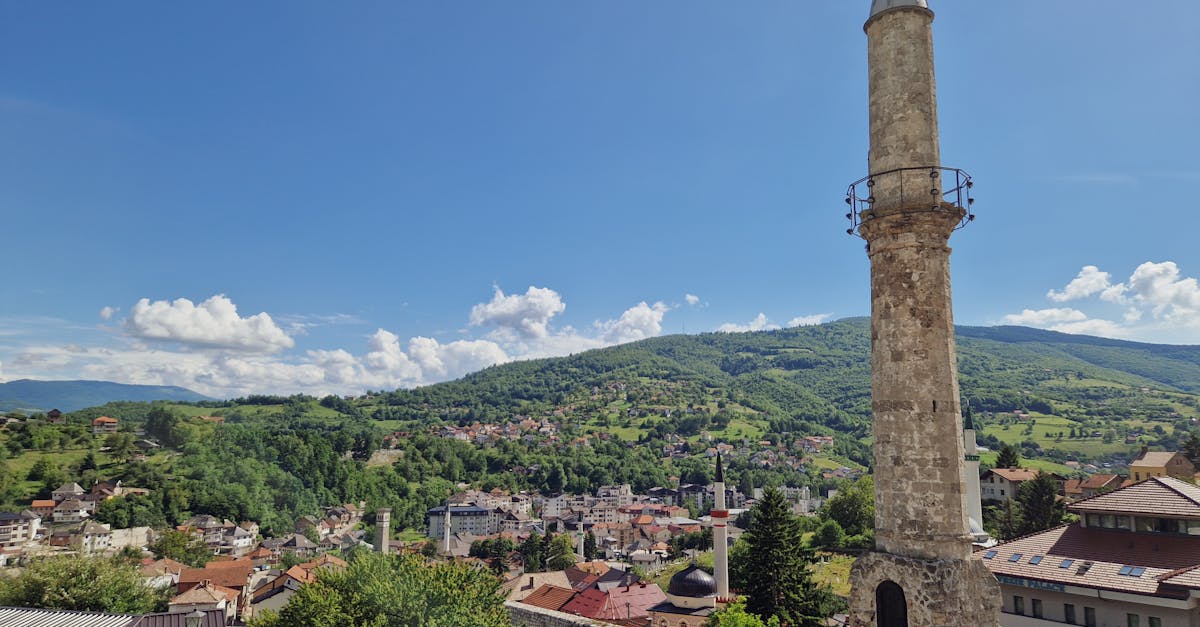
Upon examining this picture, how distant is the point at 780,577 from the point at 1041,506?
22485 millimetres

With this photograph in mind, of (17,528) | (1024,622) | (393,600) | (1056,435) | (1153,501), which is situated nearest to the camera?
(393,600)

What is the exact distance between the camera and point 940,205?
769cm

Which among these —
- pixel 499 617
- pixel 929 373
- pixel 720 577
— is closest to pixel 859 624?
pixel 929 373

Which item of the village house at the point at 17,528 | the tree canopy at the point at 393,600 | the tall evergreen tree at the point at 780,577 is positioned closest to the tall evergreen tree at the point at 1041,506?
the tall evergreen tree at the point at 780,577

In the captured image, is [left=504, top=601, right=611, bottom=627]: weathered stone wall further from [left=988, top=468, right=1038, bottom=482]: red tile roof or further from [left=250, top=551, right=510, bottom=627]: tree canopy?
[left=988, top=468, right=1038, bottom=482]: red tile roof

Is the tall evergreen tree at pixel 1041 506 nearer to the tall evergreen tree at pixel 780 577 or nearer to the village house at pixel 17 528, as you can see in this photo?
the tall evergreen tree at pixel 780 577

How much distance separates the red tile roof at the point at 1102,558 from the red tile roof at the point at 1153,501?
630mm

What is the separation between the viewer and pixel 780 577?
31.0m

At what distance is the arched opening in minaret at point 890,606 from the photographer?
7.38m

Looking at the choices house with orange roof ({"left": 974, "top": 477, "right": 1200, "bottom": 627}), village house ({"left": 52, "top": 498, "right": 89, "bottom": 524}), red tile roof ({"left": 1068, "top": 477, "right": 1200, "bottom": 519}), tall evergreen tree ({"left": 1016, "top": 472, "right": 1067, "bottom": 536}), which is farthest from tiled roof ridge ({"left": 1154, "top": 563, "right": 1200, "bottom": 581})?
village house ({"left": 52, "top": 498, "right": 89, "bottom": 524})

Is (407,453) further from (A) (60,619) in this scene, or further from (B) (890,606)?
(B) (890,606)

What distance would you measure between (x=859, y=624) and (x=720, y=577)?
1185 inches

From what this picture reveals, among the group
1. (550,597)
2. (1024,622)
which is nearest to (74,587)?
(550,597)

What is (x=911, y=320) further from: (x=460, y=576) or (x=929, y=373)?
(x=460, y=576)
